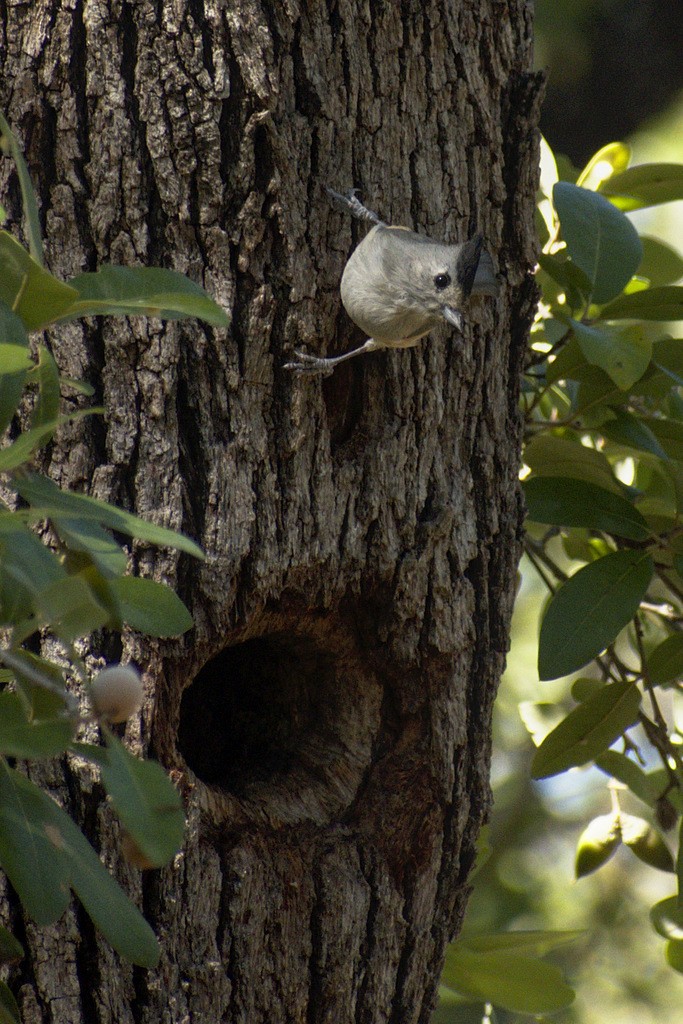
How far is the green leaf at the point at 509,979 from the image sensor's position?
192cm

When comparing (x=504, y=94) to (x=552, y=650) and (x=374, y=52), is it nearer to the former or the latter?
(x=374, y=52)

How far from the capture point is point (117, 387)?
1590 mm

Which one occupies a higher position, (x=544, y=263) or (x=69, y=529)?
(x=544, y=263)

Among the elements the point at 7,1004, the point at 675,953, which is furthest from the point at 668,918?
the point at 7,1004

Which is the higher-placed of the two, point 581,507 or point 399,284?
point 399,284

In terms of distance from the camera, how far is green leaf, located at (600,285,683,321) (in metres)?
2.02

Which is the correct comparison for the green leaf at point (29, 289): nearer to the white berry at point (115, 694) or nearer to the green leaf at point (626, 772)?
the white berry at point (115, 694)

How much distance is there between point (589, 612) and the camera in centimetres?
185

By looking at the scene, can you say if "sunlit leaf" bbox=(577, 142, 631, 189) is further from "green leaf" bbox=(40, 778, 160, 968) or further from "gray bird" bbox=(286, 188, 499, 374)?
"green leaf" bbox=(40, 778, 160, 968)

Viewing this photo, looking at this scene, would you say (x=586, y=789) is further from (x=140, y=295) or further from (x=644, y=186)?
(x=140, y=295)

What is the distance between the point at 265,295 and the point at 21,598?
2.45 ft

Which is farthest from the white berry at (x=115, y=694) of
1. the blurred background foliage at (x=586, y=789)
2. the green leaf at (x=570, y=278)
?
the blurred background foliage at (x=586, y=789)

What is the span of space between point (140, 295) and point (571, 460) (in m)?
1.07

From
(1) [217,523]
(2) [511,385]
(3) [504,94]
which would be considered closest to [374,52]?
(3) [504,94]
